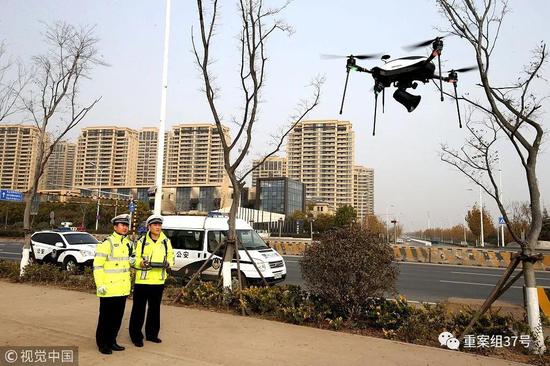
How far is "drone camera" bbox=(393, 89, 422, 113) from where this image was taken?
17.8 ft

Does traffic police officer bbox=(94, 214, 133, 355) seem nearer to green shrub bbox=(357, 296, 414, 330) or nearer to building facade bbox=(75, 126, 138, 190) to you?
green shrub bbox=(357, 296, 414, 330)

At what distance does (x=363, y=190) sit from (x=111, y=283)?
379ft

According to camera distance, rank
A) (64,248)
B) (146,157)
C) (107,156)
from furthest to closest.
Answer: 1. (146,157)
2. (107,156)
3. (64,248)

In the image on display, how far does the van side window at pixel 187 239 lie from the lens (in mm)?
11212

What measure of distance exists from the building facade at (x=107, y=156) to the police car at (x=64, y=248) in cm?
5758

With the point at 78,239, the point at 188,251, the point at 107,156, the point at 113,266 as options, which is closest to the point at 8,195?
the point at 78,239

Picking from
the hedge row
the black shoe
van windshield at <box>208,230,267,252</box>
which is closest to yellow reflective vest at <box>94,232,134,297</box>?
the black shoe

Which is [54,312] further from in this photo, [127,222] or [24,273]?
[24,273]

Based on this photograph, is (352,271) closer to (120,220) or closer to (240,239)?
(120,220)

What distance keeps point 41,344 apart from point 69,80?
9847mm

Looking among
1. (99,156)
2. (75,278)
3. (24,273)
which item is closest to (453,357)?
(75,278)

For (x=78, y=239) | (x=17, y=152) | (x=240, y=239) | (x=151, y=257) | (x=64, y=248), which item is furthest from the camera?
(x=17, y=152)

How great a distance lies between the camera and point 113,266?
4.98m

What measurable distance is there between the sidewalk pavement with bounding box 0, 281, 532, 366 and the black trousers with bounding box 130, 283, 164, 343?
194 mm
